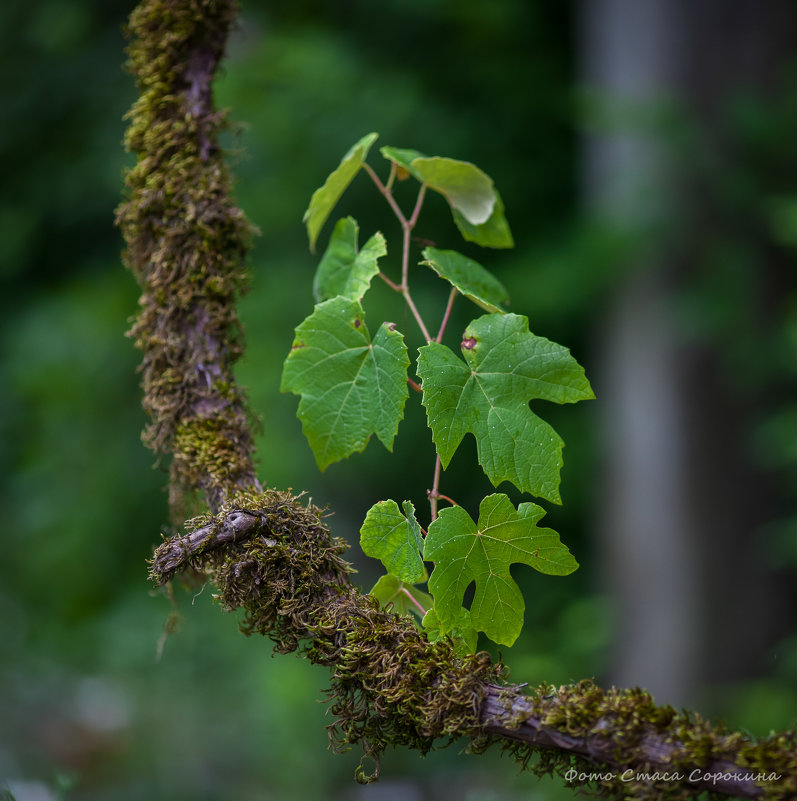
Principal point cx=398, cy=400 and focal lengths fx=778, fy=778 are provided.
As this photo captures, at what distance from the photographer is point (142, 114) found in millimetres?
1083

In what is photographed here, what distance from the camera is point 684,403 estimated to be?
373 centimetres

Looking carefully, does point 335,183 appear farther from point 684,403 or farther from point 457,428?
point 684,403

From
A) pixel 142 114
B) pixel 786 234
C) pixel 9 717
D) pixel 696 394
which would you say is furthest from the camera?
pixel 9 717

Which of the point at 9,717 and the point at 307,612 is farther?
the point at 9,717

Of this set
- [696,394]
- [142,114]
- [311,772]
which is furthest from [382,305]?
[142,114]

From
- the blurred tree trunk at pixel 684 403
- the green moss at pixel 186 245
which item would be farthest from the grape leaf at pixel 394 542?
the blurred tree trunk at pixel 684 403

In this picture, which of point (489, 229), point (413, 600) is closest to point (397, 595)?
point (413, 600)

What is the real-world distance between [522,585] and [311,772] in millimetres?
1369

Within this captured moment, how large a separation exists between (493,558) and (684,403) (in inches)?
126

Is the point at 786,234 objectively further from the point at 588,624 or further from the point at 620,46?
the point at 588,624

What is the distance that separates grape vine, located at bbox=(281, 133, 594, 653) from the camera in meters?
0.79

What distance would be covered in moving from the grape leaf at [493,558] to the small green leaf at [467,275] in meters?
0.24

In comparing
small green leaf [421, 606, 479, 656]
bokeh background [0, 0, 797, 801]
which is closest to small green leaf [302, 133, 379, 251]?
small green leaf [421, 606, 479, 656]

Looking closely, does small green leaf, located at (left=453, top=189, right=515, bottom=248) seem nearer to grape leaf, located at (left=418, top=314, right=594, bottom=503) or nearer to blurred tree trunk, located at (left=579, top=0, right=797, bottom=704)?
grape leaf, located at (left=418, top=314, right=594, bottom=503)
